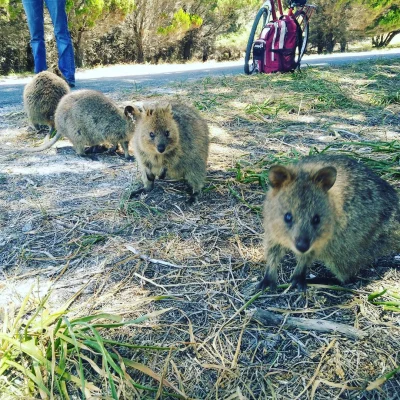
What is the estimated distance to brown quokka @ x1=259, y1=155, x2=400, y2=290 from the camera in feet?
7.66

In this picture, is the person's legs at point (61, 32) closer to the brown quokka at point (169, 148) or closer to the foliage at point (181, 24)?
the brown quokka at point (169, 148)

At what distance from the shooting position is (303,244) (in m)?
2.23

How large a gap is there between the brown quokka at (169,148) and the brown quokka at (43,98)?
2.36m

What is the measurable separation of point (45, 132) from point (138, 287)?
4.16 metres

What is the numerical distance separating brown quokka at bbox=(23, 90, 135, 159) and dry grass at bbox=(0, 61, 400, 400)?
9.5 inches

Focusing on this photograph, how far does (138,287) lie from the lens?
8.39ft

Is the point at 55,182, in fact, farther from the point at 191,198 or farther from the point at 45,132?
the point at 45,132

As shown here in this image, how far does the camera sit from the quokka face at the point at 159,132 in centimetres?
368

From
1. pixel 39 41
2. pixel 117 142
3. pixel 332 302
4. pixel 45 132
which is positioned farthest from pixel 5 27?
pixel 332 302

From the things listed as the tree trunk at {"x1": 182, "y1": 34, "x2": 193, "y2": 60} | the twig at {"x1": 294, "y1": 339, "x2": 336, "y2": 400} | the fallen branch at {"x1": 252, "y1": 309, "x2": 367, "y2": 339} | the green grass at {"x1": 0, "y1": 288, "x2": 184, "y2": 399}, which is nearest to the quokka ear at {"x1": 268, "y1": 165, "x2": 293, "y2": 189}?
the fallen branch at {"x1": 252, "y1": 309, "x2": 367, "y2": 339}

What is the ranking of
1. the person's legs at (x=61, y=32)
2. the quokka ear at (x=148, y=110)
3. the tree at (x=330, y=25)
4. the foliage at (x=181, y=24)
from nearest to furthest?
the quokka ear at (x=148, y=110)
the person's legs at (x=61, y=32)
the foliage at (x=181, y=24)
the tree at (x=330, y=25)

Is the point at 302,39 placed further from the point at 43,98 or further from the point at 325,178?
the point at 325,178

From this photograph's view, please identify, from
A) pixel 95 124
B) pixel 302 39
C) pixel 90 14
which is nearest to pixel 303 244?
pixel 95 124

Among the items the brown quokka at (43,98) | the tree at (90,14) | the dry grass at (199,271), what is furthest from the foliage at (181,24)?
the dry grass at (199,271)
